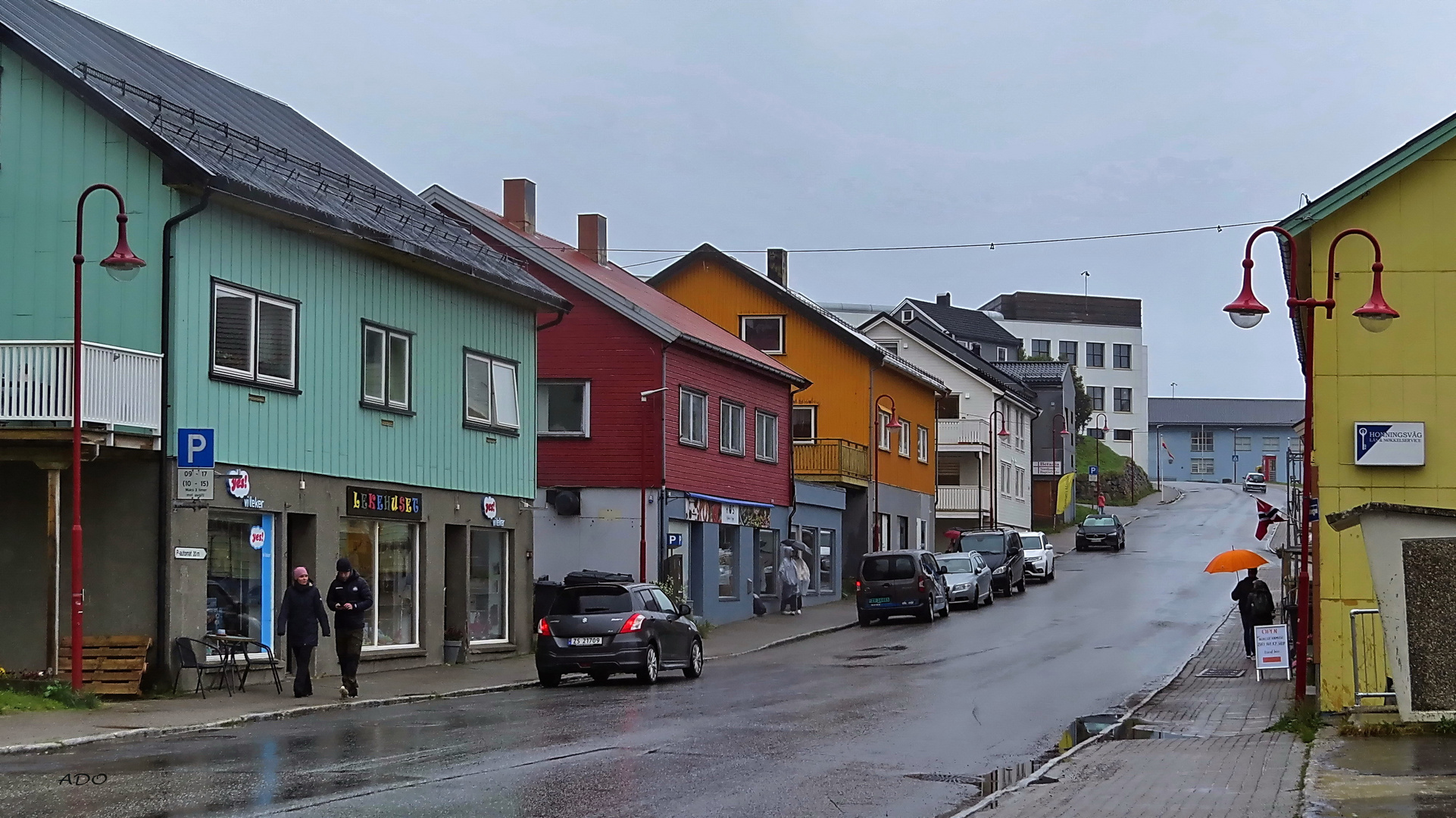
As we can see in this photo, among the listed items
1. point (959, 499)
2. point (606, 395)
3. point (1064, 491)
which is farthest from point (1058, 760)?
point (1064, 491)

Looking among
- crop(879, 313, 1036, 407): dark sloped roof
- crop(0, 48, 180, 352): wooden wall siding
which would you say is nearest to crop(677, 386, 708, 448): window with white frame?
crop(0, 48, 180, 352): wooden wall siding

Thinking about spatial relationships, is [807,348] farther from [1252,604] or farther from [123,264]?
[123,264]

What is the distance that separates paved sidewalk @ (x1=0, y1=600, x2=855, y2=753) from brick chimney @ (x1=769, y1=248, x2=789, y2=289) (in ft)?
90.0

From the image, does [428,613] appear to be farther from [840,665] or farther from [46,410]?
[46,410]

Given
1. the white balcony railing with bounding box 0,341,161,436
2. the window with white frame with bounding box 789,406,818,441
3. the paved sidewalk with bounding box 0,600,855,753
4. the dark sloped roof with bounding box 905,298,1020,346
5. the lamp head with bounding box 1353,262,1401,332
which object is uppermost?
the dark sloped roof with bounding box 905,298,1020,346

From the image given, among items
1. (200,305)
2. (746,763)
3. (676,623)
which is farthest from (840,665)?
(746,763)

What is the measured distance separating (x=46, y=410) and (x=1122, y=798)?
1349cm

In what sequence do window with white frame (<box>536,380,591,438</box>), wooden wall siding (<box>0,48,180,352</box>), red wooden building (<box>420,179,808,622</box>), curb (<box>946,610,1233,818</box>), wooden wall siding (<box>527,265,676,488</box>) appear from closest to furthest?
1. curb (<box>946,610,1233,818</box>)
2. wooden wall siding (<box>0,48,180,352</box>)
3. red wooden building (<box>420,179,808,622</box>)
4. wooden wall siding (<box>527,265,676,488</box>)
5. window with white frame (<box>536,380,591,438</box>)

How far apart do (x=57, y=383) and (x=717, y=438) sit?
21.8 metres

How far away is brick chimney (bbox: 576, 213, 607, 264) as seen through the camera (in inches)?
1732

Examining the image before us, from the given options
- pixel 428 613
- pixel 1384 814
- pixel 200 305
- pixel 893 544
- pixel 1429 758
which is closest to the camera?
pixel 1384 814

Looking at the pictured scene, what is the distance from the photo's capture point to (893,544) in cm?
5472

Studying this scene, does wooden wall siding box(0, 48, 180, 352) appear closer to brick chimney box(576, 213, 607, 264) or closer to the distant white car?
brick chimney box(576, 213, 607, 264)

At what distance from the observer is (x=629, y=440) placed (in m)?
36.6
